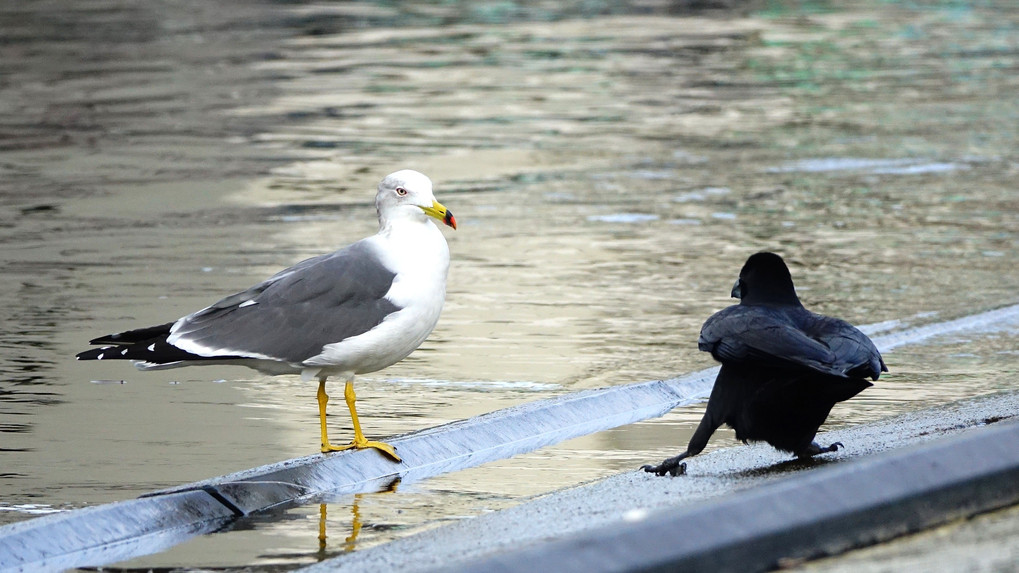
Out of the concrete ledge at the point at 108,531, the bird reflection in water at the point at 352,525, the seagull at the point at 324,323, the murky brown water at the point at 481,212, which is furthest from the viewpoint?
the murky brown water at the point at 481,212

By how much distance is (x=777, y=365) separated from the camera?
16.5 ft

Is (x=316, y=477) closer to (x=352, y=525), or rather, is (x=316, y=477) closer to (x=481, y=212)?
(x=352, y=525)

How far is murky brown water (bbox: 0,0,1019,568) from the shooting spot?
20.6 ft

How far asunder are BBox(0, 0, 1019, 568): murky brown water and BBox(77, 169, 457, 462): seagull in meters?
0.42

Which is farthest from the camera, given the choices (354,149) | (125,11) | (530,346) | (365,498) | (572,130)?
(125,11)

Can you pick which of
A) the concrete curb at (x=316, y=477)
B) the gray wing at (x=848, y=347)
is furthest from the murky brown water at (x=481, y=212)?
the gray wing at (x=848, y=347)

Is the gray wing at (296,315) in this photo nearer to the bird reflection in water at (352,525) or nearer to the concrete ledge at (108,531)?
the bird reflection in water at (352,525)

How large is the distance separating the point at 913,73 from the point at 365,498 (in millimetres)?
15421

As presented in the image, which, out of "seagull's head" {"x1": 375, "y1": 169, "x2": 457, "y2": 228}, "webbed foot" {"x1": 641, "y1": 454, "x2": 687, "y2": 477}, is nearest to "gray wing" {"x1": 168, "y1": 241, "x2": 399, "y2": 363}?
"seagull's head" {"x1": 375, "y1": 169, "x2": 457, "y2": 228}

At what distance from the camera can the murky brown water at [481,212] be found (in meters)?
6.29

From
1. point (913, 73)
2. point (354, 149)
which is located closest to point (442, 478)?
point (354, 149)

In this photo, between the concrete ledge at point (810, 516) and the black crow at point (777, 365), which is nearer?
the concrete ledge at point (810, 516)

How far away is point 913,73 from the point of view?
19609mm

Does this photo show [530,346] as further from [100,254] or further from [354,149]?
[354,149]
